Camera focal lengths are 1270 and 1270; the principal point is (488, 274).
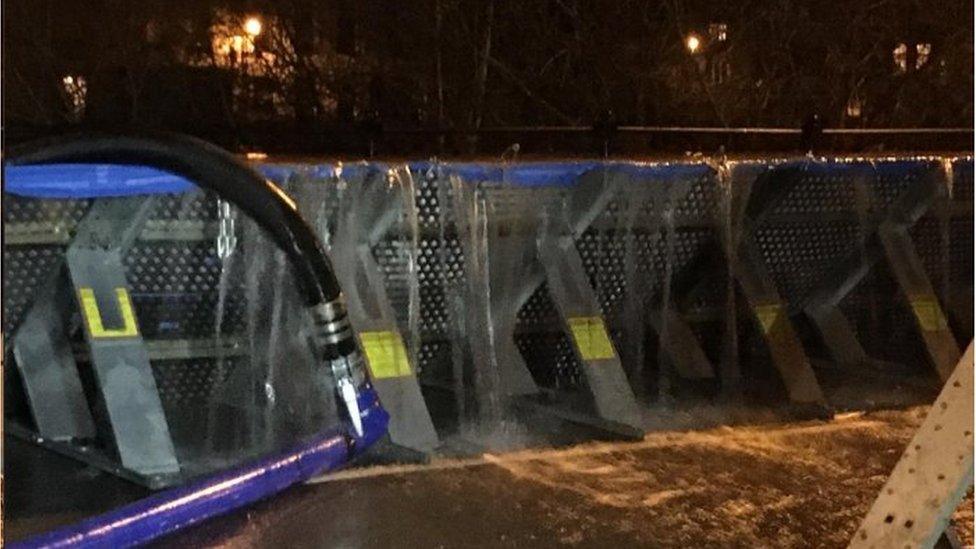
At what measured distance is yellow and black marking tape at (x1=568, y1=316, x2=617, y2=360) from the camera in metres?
6.75

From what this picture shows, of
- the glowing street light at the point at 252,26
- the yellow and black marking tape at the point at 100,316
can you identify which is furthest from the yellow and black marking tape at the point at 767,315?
the glowing street light at the point at 252,26

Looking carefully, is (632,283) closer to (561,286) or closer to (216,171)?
(561,286)

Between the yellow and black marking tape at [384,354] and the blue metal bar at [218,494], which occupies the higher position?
the yellow and black marking tape at [384,354]

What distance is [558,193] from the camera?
6875 millimetres

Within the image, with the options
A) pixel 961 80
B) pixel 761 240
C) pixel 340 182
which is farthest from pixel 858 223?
pixel 961 80

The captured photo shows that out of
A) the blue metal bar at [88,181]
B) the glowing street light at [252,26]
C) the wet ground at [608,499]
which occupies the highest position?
the glowing street light at [252,26]

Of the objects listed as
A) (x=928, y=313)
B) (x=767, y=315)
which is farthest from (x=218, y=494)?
(x=928, y=313)

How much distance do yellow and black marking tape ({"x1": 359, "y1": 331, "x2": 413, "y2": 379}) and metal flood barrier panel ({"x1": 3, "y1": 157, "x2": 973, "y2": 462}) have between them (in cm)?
1

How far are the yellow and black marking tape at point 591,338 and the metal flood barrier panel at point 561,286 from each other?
0.04 feet

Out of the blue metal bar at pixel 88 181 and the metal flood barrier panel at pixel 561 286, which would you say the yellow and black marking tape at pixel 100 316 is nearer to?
the metal flood barrier panel at pixel 561 286

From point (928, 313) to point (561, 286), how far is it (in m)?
2.44

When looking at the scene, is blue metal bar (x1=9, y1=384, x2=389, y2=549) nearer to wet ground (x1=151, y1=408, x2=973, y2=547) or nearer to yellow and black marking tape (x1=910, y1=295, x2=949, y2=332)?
wet ground (x1=151, y1=408, x2=973, y2=547)

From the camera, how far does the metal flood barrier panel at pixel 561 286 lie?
20.6 ft

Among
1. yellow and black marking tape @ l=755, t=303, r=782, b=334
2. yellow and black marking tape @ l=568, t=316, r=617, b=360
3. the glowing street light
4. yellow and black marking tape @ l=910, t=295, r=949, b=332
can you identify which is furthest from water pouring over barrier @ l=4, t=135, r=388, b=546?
the glowing street light
